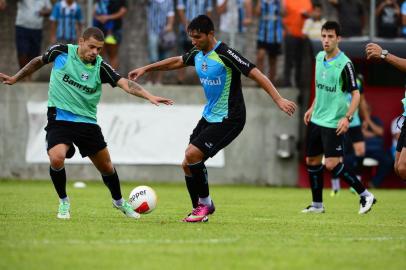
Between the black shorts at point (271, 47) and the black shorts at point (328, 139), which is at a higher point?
the black shorts at point (271, 47)

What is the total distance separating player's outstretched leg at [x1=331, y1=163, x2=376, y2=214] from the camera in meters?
13.2

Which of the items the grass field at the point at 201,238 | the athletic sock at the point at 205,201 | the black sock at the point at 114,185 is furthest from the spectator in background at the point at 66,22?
the athletic sock at the point at 205,201

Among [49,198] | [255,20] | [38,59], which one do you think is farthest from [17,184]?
[38,59]

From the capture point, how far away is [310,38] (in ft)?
68.2

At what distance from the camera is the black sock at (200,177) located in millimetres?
11102

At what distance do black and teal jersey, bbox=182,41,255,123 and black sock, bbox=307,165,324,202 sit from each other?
9.39ft

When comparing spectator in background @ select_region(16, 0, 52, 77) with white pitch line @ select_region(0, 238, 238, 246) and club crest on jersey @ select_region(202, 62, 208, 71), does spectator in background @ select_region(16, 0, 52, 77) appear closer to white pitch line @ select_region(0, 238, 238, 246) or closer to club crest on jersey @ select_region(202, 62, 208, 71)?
club crest on jersey @ select_region(202, 62, 208, 71)

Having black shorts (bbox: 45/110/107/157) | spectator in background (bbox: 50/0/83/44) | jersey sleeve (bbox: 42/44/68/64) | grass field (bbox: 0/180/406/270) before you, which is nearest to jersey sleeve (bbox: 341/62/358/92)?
grass field (bbox: 0/180/406/270)

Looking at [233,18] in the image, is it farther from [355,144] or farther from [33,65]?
[33,65]

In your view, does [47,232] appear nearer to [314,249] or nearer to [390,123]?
[314,249]

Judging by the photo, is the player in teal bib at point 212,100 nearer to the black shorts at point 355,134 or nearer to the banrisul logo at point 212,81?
the banrisul logo at point 212,81

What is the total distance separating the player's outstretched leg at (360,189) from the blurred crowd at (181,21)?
24.9ft

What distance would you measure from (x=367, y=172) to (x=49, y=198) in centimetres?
895

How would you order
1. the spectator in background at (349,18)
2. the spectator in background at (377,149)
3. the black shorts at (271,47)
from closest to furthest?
1. the black shorts at (271,47)
2. the spectator in background at (349,18)
3. the spectator in background at (377,149)
